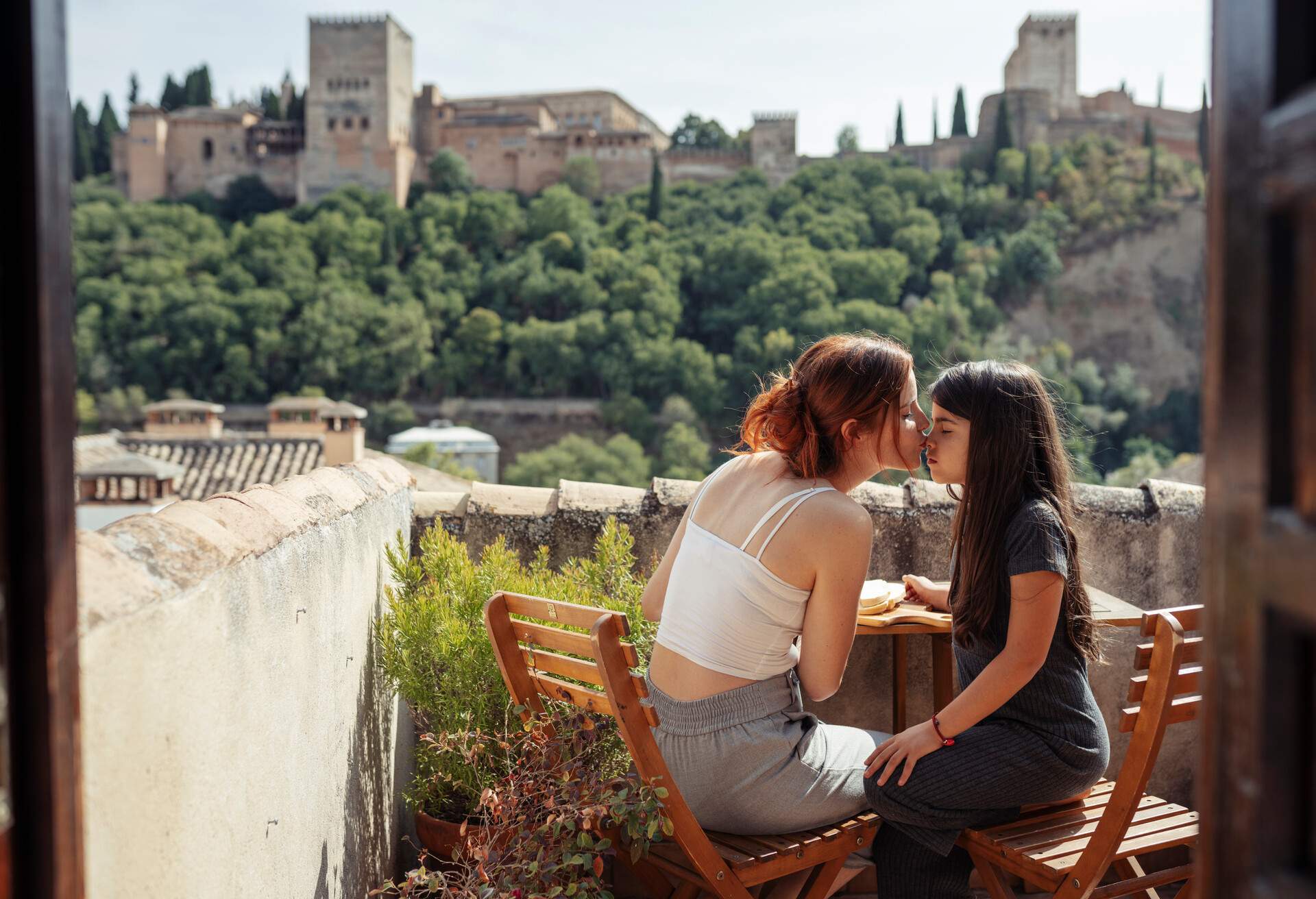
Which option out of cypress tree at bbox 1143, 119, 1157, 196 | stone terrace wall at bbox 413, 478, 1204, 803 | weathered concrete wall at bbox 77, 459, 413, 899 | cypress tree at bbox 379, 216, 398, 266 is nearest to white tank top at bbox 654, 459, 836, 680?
weathered concrete wall at bbox 77, 459, 413, 899

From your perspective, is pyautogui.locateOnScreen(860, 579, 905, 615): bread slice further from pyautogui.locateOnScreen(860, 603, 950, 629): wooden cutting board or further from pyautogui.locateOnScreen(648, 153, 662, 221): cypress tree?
pyautogui.locateOnScreen(648, 153, 662, 221): cypress tree

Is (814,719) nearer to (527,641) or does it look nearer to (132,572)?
(527,641)

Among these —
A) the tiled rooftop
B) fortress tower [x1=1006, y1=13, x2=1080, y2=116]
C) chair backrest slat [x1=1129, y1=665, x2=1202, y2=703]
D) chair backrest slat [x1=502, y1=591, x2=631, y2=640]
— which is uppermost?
fortress tower [x1=1006, y1=13, x2=1080, y2=116]

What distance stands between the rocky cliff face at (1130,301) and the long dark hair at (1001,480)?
45174 mm

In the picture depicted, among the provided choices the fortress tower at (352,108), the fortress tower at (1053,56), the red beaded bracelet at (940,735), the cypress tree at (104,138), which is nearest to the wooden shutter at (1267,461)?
the red beaded bracelet at (940,735)

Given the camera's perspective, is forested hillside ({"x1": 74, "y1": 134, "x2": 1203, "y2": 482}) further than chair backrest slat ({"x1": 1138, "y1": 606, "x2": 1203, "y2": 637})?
Yes

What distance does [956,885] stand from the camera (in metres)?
1.78

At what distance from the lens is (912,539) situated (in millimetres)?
2920

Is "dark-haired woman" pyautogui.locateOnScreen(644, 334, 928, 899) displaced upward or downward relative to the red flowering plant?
upward

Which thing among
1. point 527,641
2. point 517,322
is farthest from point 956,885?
point 517,322

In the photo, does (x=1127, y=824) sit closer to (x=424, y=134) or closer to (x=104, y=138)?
(x=424, y=134)

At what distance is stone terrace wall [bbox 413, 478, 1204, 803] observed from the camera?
261 centimetres

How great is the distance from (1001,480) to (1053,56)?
58187 mm

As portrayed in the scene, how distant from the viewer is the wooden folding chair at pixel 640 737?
1.60 m
